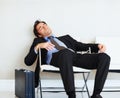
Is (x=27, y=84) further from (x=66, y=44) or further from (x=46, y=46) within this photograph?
(x=66, y=44)

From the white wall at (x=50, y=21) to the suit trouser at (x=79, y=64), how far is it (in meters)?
0.83

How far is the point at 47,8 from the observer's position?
4.01 meters

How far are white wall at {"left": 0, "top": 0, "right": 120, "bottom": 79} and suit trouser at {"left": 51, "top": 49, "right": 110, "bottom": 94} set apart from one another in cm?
83

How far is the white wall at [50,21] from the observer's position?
157 inches

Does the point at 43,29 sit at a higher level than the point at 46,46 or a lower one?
higher

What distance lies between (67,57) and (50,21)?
1.17 meters

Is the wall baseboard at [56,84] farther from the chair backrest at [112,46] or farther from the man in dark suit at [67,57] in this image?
the man in dark suit at [67,57]

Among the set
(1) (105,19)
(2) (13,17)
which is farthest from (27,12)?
(1) (105,19)

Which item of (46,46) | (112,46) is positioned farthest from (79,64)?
(112,46)

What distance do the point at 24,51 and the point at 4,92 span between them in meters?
0.63

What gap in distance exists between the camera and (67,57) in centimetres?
297

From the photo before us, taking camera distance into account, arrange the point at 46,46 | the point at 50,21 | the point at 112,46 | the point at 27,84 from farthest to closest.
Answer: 1. the point at 50,21
2. the point at 112,46
3. the point at 46,46
4. the point at 27,84

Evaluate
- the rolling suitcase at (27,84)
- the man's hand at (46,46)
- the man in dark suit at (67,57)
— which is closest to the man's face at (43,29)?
the man in dark suit at (67,57)

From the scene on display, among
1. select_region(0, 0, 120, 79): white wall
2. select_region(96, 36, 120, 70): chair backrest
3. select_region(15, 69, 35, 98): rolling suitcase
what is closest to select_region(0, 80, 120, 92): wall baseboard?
select_region(0, 0, 120, 79): white wall
